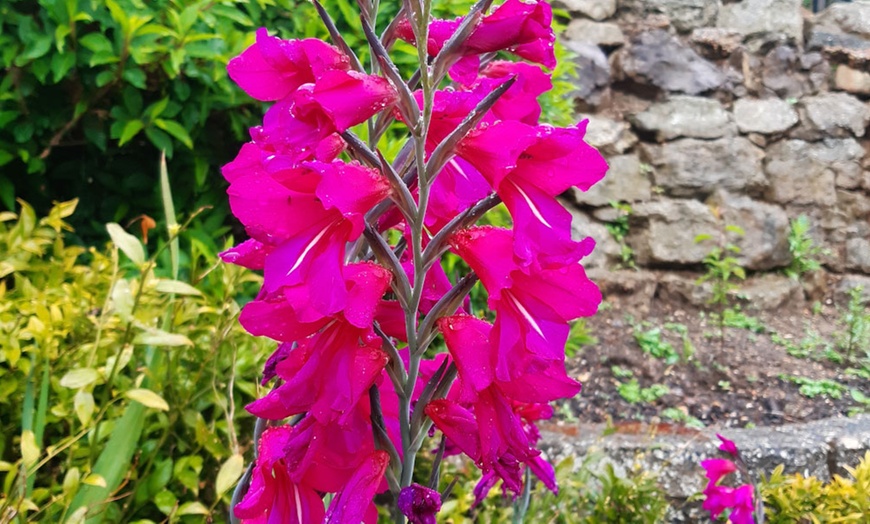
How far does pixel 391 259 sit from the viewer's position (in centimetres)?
52

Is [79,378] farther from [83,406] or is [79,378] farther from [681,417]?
[681,417]

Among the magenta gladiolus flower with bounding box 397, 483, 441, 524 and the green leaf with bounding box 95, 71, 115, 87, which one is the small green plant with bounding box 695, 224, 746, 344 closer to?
the green leaf with bounding box 95, 71, 115, 87

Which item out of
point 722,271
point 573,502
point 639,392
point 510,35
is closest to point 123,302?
point 510,35

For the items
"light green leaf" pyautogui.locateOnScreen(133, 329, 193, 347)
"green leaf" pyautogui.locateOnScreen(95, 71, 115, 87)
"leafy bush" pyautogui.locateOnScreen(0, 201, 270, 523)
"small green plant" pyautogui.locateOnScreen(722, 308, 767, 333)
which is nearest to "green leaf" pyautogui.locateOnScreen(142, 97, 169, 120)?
"green leaf" pyautogui.locateOnScreen(95, 71, 115, 87)

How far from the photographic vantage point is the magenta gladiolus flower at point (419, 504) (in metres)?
0.52

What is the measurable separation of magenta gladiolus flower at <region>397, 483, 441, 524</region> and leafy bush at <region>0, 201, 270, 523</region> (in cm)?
45

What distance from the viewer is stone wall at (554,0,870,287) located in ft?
14.3

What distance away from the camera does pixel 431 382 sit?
55cm

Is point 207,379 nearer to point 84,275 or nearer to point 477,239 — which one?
point 84,275

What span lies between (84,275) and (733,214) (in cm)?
404

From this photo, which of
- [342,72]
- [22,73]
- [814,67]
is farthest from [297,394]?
[814,67]

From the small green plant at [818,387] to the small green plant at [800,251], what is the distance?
132 centimetres

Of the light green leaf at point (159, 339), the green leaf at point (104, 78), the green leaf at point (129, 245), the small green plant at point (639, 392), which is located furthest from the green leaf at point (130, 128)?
the small green plant at point (639, 392)

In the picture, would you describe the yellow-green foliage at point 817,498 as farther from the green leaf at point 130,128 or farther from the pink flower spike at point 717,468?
the green leaf at point 130,128
